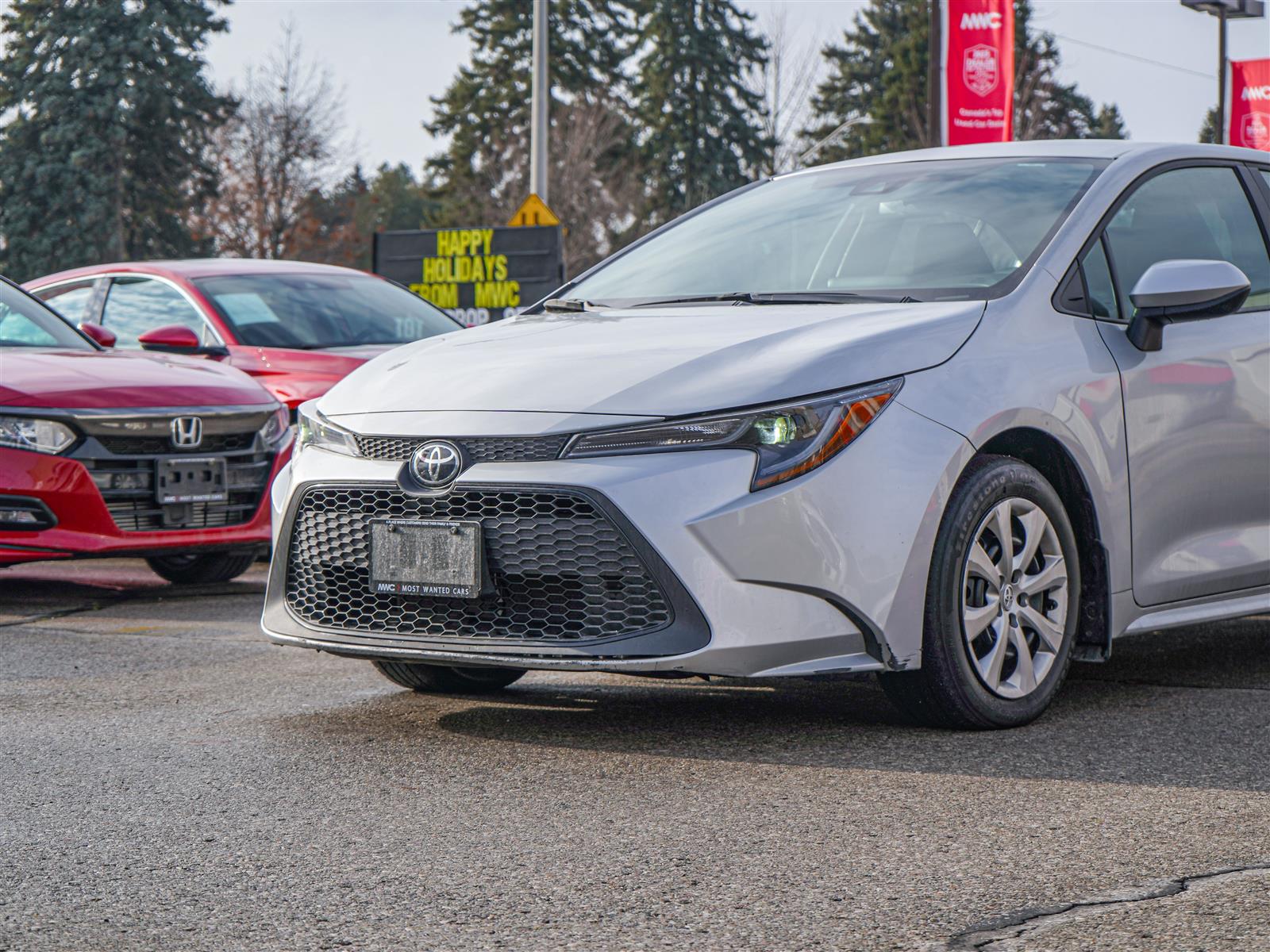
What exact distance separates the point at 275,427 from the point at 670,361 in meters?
3.96

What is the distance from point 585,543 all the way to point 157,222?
166 ft

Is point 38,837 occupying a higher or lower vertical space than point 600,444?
lower

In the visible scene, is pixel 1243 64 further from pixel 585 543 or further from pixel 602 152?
pixel 602 152

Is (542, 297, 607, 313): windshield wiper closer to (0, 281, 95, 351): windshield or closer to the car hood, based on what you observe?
the car hood

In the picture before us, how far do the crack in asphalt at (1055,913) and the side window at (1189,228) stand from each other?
2.23m

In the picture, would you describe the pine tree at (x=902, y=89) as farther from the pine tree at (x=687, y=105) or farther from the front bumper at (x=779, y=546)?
the front bumper at (x=779, y=546)

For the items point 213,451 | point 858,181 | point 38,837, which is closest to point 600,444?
point 38,837

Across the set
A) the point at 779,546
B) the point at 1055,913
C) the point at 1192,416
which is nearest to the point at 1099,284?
the point at 1192,416

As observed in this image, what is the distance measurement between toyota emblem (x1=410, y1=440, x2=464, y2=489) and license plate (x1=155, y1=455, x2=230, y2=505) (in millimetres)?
3349

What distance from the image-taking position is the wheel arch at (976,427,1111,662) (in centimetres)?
462

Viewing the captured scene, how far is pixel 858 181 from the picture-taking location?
5.55 metres

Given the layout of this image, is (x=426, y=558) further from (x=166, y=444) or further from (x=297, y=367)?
(x=297, y=367)

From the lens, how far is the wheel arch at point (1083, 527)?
15.2ft

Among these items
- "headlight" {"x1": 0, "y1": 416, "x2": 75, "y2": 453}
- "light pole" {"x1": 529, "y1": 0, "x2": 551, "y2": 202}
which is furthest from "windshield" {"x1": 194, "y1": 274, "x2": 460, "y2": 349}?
"light pole" {"x1": 529, "y1": 0, "x2": 551, "y2": 202}
